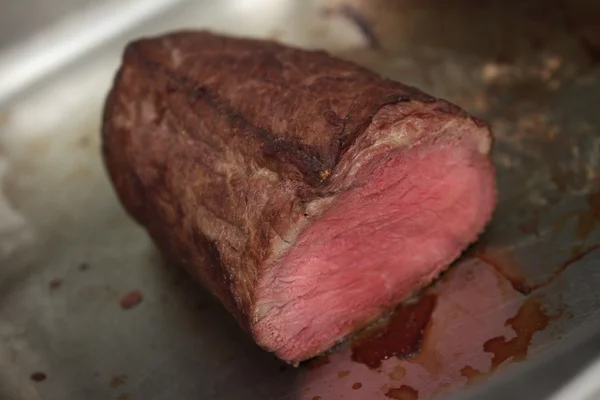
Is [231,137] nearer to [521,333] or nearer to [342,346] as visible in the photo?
[342,346]

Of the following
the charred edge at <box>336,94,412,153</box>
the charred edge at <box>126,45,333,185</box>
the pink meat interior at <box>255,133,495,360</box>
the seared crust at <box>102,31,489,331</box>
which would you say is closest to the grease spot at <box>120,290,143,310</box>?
the seared crust at <box>102,31,489,331</box>

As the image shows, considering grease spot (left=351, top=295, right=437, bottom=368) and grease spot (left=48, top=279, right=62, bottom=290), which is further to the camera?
grease spot (left=48, top=279, right=62, bottom=290)

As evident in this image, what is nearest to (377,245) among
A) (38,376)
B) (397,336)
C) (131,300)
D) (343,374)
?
(397,336)

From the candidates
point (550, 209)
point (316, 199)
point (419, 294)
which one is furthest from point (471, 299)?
point (316, 199)

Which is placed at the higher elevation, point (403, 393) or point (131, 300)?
point (131, 300)

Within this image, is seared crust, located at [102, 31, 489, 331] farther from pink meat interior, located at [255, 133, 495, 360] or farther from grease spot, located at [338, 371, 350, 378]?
grease spot, located at [338, 371, 350, 378]

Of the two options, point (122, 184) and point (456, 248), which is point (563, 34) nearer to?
point (456, 248)
